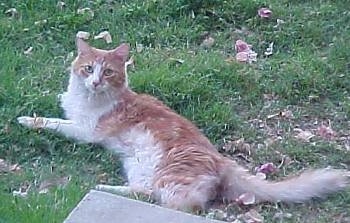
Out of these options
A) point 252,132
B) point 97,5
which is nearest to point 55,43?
point 97,5

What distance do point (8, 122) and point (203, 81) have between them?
1.33m

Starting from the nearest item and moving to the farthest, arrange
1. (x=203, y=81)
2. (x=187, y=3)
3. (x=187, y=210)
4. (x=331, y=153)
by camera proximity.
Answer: (x=187, y=210), (x=331, y=153), (x=203, y=81), (x=187, y=3)

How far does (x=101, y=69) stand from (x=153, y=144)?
26.0 inches

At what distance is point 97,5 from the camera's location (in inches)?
294

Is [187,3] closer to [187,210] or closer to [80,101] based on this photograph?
[80,101]

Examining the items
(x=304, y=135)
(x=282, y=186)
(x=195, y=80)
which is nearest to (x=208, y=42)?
(x=195, y=80)

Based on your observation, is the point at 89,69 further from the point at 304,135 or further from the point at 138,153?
the point at 304,135

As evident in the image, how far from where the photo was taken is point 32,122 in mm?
5570

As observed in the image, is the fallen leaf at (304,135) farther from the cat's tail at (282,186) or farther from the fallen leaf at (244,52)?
the fallen leaf at (244,52)

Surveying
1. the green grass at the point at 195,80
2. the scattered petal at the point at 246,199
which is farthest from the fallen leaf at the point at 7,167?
the scattered petal at the point at 246,199

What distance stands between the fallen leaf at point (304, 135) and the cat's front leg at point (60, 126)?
1.27 meters

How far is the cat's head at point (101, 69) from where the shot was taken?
5637 millimetres

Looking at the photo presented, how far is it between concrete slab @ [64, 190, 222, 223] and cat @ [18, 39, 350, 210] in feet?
2.59

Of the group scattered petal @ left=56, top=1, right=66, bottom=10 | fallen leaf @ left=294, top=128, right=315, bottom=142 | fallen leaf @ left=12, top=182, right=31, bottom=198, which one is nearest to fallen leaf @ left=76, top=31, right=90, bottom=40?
scattered petal @ left=56, top=1, right=66, bottom=10
